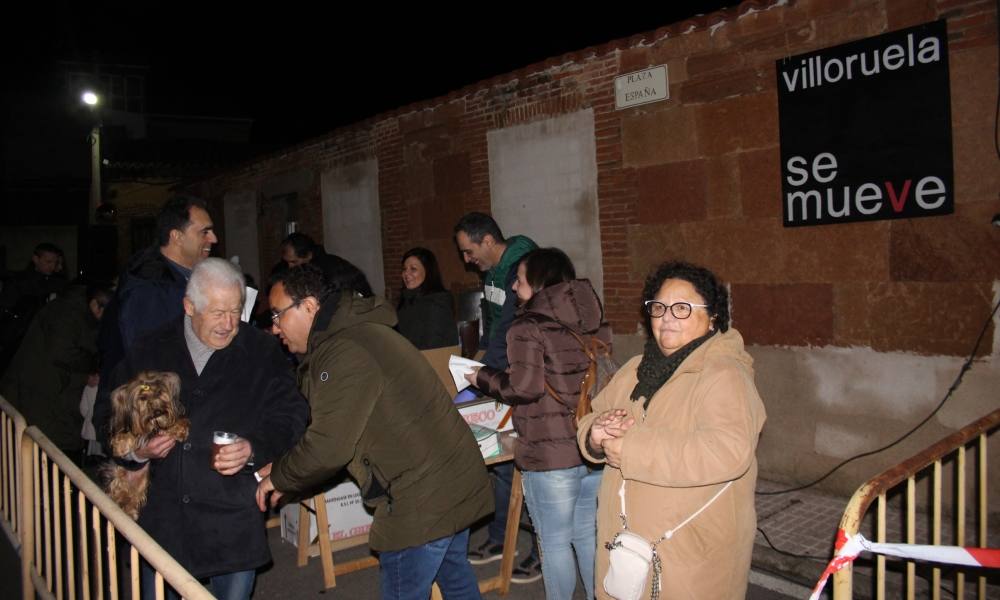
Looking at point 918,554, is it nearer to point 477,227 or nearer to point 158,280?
point 158,280

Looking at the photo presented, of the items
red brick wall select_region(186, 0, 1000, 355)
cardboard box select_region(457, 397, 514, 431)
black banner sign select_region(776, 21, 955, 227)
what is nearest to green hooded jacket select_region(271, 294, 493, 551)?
cardboard box select_region(457, 397, 514, 431)

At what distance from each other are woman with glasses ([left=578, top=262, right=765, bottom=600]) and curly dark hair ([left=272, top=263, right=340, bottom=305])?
126cm

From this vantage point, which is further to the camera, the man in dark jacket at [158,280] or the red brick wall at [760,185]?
the red brick wall at [760,185]

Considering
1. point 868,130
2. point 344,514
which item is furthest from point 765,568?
point 868,130

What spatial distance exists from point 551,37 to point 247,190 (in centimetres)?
814

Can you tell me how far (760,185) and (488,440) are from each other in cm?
351

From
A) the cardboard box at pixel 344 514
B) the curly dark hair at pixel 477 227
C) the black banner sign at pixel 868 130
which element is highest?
the black banner sign at pixel 868 130

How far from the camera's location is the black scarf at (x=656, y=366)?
111 inches

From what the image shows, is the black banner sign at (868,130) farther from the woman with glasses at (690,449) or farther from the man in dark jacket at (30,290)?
the man in dark jacket at (30,290)

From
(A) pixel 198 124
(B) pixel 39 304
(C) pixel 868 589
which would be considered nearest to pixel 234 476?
(C) pixel 868 589

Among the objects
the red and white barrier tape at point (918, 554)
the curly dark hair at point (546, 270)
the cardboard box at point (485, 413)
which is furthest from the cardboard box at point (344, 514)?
the red and white barrier tape at point (918, 554)

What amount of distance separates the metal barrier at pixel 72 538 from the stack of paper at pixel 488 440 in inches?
81.9

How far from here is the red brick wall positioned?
543 centimetres

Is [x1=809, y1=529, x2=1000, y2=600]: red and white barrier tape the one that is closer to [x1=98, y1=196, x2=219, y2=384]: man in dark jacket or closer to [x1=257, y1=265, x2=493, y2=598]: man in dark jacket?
[x1=257, y1=265, x2=493, y2=598]: man in dark jacket
